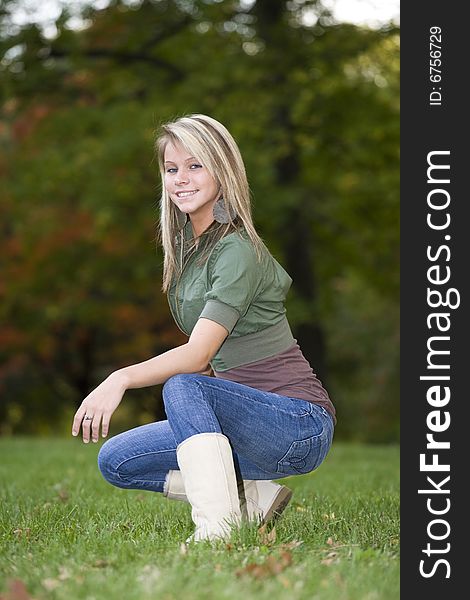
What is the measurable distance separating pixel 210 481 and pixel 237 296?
70cm

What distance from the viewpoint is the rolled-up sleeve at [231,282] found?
3689mm

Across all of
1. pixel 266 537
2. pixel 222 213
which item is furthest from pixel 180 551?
pixel 222 213

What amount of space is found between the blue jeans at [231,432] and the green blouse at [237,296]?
23cm

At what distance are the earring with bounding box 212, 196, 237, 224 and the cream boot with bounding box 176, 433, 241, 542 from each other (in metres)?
0.92

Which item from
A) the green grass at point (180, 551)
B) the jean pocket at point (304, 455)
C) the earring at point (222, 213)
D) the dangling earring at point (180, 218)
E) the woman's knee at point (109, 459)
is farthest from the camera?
the dangling earring at point (180, 218)

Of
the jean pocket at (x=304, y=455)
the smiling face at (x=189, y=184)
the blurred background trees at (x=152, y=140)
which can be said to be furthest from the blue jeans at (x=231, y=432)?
the blurred background trees at (x=152, y=140)

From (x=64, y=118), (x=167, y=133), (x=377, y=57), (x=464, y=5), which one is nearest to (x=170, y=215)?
(x=167, y=133)

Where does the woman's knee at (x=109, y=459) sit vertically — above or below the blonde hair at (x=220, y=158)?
below

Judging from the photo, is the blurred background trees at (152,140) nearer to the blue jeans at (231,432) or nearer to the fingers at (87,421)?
the blue jeans at (231,432)

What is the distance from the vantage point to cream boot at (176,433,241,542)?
3570 millimetres

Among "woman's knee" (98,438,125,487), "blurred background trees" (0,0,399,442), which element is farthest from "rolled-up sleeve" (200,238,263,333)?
"blurred background trees" (0,0,399,442)

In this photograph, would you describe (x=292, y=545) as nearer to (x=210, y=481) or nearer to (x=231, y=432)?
(x=210, y=481)

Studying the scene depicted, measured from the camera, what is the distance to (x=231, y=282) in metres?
3.72

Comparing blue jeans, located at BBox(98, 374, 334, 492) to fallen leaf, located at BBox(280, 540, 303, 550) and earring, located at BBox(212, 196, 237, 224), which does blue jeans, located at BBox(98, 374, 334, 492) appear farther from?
earring, located at BBox(212, 196, 237, 224)
